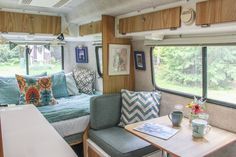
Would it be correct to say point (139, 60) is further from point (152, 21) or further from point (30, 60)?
point (30, 60)

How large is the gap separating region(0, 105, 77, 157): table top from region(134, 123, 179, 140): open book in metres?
0.85

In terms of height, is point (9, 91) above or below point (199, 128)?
above

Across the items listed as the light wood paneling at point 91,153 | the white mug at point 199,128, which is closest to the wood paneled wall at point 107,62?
the light wood paneling at point 91,153

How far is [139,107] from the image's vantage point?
2391 millimetres

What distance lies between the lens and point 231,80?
1.88 metres

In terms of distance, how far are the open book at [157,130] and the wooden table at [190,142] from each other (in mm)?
41

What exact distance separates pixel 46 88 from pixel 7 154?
2.23m

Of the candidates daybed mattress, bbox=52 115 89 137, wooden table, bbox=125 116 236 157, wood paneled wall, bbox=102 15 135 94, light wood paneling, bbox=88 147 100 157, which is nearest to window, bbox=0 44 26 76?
daybed mattress, bbox=52 115 89 137

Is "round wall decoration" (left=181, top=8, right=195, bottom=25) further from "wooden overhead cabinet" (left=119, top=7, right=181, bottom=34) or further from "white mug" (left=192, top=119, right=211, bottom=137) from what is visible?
"white mug" (left=192, top=119, right=211, bottom=137)

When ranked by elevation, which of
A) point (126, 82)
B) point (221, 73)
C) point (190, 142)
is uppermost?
point (221, 73)

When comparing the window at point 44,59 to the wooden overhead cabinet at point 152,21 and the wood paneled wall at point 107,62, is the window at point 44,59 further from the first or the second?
the wooden overhead cabinet at point 152,21

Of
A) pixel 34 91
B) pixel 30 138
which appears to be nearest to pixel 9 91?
pixel 34 91

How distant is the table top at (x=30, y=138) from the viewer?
912 mm

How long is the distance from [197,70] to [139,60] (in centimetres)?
85
